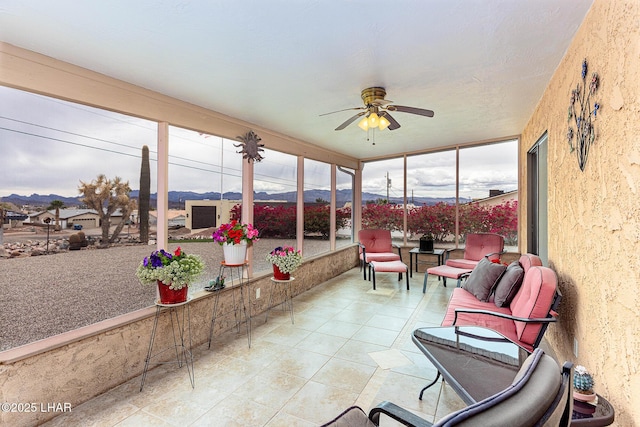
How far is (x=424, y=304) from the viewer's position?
415 cm

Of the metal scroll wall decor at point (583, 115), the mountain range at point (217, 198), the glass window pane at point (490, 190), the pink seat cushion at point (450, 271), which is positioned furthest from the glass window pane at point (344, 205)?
the metal scroll wall decor at point (583, 115)

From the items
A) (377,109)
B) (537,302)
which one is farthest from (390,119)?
(537,302)

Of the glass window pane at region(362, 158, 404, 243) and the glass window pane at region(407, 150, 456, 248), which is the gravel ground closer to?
the glass window pane at region(362, 158, 404, 243)

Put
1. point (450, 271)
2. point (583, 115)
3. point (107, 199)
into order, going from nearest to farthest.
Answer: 1. point (583, 115)
2. point (107, 199)
3. point (450, 271)

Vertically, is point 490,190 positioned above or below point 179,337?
above

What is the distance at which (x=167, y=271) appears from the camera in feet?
7.57

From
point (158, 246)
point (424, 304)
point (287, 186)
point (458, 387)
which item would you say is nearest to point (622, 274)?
point (458, 387)

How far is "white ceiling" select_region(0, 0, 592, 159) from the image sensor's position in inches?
64.9

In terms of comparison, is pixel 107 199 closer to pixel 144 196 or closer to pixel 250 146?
pixel 144 196

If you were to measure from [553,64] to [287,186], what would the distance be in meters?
3.29

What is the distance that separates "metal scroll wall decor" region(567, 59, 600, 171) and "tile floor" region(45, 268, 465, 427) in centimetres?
185

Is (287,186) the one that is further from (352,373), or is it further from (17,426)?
(17,426)

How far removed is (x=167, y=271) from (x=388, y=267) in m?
3.41

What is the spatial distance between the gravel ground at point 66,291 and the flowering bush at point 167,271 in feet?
1.15
